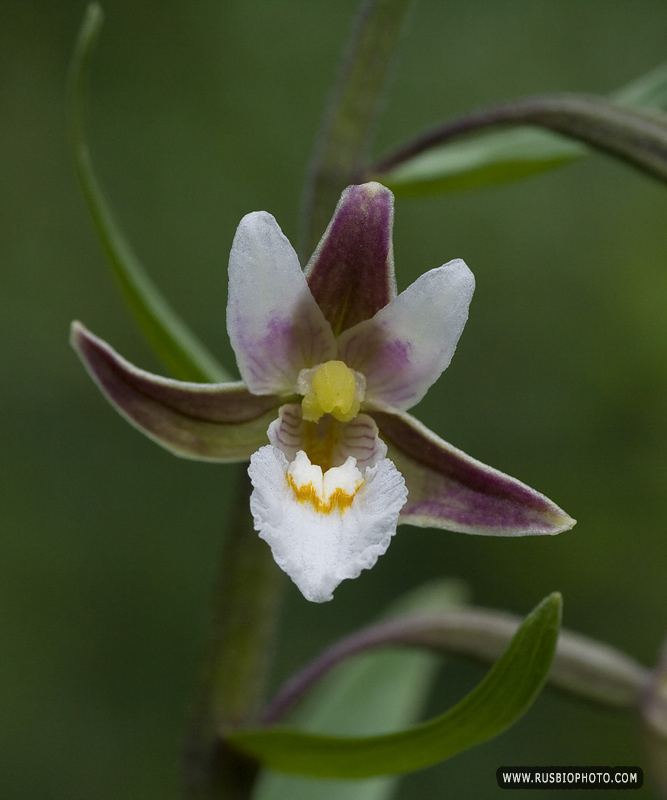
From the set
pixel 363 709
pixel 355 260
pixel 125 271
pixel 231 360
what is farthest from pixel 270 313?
pixel 231 360

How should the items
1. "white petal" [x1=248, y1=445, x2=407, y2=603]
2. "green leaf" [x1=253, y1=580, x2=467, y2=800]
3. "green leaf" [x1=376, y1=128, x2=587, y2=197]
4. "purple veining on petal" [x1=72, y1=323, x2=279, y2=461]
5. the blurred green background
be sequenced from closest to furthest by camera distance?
"white petal" [x1=248, y1=445, x2=407, y2=603], "purple veining on petal" [x1=72, y1=323, x2=279, y2=461], "green leaf" [x1=376, y1=128, x2=587, y2=197], "green leaf" [x1=253, y1=580, x2=467, y2=800], the blurred green background

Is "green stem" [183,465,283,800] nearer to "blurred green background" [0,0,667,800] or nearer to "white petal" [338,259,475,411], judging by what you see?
"white petal" [338,259,475,411]

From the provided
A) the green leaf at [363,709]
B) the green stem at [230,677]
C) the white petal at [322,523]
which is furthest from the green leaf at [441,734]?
the green leaf at [363,709]

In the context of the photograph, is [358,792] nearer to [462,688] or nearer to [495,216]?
[462,688]

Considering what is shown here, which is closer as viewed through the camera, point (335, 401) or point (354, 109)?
point (335, 401)

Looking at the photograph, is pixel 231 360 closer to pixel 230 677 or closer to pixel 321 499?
pixel 230 677

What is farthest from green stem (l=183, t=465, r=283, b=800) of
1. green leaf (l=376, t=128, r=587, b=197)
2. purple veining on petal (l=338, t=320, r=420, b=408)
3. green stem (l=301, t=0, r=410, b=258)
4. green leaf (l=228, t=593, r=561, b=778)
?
green leaf (l=376, t=128, r=587, b=197)
